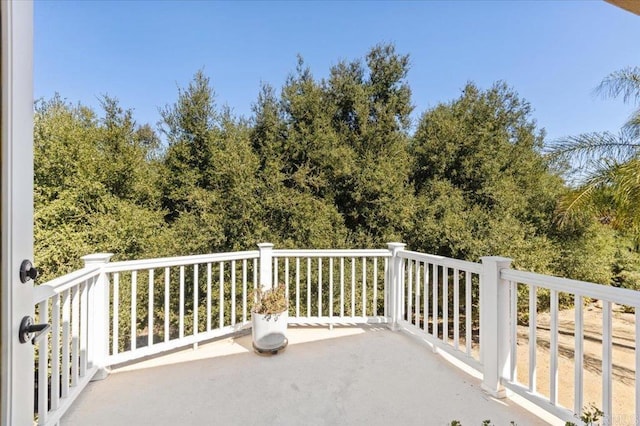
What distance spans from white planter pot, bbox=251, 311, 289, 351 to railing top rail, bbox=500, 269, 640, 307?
2092mm

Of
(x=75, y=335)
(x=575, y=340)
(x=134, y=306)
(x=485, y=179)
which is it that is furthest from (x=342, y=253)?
(x=485, y=179)

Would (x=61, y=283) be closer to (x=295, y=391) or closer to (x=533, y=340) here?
(x=295, y=391)

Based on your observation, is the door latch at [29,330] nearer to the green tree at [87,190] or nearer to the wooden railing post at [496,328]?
the wooden railing post at [496,328]

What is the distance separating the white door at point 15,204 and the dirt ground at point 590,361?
4603 mm

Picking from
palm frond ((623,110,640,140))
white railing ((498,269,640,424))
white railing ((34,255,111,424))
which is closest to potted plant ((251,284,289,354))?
white railing ((34,255,111,424))

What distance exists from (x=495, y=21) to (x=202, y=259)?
6573 mm

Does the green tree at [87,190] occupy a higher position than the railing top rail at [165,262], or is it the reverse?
the green tree at [87,190]

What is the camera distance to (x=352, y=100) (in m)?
7.06

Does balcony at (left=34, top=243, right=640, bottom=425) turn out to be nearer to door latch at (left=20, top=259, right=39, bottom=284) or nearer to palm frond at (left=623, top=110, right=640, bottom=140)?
door latch at (left=20, top=259, right=39, bottom=284)

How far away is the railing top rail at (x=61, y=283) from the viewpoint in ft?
5.59

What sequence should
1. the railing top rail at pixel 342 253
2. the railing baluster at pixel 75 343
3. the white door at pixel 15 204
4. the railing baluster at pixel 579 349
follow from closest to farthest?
1. the white door at pixel 15 204
2. the railing baluster at pixel 579 349
3. the railing baluster at pixel 75 343
4. the railing top rail at pixel 342 253

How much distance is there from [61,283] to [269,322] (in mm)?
1733

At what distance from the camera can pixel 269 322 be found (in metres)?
3.16

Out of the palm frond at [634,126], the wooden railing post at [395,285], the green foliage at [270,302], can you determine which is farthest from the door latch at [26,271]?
the palm frond at [634,126]
